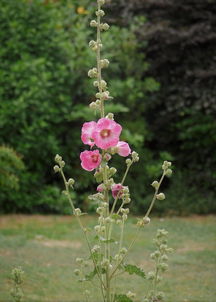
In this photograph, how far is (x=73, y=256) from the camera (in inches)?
254

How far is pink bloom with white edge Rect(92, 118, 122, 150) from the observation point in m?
2.86

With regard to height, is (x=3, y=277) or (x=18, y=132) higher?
(x=18, y=132)

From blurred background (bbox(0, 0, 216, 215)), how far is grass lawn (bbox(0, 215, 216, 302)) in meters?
0.78

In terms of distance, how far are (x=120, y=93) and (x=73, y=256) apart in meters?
3.82

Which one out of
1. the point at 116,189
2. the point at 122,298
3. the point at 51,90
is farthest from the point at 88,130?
the point at 51,90

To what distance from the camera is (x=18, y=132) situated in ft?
29.9

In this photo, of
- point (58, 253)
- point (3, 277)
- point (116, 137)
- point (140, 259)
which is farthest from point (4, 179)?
point (116, 137)

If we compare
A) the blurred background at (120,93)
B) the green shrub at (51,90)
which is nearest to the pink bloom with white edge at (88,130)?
the blurred background at (120,93)

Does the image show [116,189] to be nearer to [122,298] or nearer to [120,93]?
[122,298]

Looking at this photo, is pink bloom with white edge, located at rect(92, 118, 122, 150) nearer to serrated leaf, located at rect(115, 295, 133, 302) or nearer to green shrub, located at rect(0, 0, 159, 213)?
serrated leaf, located at rect(115, 295, 133, 302)

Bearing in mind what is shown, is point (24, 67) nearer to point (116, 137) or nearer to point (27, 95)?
point (27, 95)

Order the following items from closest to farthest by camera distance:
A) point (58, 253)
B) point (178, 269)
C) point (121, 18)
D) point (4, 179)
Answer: point (178, 269) → point (58, 253) → point (4, 179) → point (121, 18)

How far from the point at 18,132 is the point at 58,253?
117 inches

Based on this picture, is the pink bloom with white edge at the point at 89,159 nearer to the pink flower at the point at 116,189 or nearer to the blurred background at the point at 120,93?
the pink flower at the point at 116,189
